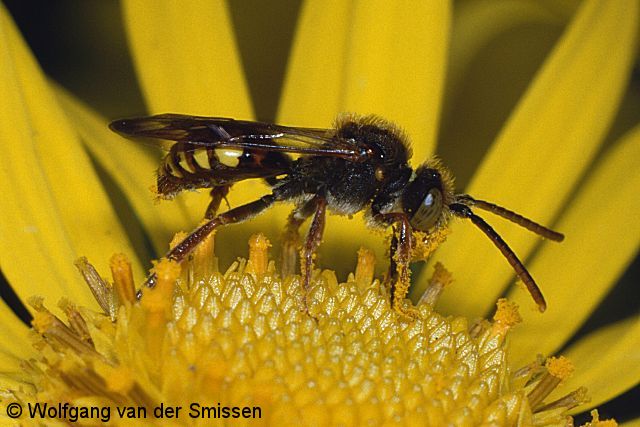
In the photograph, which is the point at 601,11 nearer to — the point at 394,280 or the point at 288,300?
the point at 394,280

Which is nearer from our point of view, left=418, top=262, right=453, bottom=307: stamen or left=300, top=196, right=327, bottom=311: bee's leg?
left=300, top=196, right=327, bottom=311: bee's leg

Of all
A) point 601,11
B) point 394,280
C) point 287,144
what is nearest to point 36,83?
point 287,144

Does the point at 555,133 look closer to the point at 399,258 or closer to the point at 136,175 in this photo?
the point at 399,258

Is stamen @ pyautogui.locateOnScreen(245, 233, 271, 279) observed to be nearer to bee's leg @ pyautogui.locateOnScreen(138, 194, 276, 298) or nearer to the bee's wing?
bee's leg @ pyautogui.locateOnScreen(138, 194, 276, 298)

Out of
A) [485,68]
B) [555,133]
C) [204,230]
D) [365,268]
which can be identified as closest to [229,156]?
[204,230]

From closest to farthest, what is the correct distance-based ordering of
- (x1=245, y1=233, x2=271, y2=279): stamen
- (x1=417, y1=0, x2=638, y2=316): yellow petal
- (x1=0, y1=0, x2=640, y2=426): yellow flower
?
(x1=245, y1=233, x2=271, y2=279): stamen < (x1=0, y1=0, x2=640, y2=426): yellow flower < (x1=417, y1=0, x2=638, y2=316): yellow petal

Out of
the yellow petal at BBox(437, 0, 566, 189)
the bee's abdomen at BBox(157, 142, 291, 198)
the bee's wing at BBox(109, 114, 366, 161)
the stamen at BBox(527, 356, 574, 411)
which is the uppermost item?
the yellow petal at BBox(437, 0, 566, 189)

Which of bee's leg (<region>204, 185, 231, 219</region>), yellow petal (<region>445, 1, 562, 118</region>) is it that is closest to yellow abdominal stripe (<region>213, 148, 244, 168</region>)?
bee's leg (<region>204, 185, 231, 219</region>)
